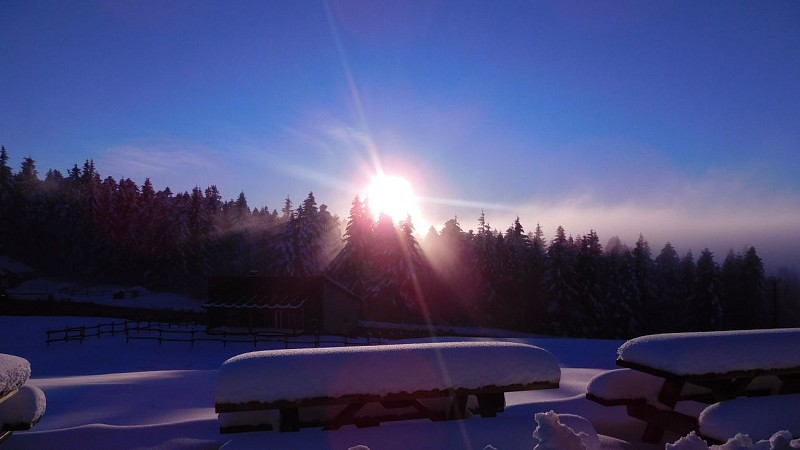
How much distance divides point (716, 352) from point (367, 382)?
5032 millimetres

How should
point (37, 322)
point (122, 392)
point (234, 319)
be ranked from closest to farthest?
point (122, 392)
point (234, 319)
point (37, 322)

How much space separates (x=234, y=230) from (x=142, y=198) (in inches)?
738

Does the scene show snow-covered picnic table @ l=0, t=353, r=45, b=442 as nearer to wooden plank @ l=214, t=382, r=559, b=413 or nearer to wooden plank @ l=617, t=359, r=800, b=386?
wooden plank @ l=214, t=382, r=559, b=413

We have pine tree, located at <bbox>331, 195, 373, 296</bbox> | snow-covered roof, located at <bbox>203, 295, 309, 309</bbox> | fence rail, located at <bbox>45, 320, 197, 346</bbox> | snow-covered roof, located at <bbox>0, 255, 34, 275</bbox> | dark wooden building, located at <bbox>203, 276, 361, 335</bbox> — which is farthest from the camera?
snow-covered roof, located at <bbox>0, 255, 34, 275</bbox>

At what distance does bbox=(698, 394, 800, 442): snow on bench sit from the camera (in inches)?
246

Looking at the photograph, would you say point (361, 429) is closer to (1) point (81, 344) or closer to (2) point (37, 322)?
(1) point (81, 344)

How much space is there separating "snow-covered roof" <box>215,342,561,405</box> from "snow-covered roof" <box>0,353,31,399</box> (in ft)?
6.68

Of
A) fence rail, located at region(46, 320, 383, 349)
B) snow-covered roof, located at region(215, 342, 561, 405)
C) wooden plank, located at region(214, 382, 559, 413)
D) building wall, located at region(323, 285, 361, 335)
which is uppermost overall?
snow-covered roof, located at region(215, 342, 561, 405)

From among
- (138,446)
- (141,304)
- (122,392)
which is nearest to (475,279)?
(141,304)

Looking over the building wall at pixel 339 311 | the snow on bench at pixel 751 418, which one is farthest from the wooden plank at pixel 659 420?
→ the building wall at pixel 339 311

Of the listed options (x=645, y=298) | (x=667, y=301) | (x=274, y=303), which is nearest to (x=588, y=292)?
(x=645, y=298)

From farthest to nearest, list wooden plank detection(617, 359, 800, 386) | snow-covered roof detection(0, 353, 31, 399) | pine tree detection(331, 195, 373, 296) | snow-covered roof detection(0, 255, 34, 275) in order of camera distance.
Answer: snow-covered roof detection(0, 255, 34, 275), pine tree detection(331, 195, 373, 296), wooden plank detection(617, 359, 800, 386), snow-covered roof detection(0, 353, 31, 399)

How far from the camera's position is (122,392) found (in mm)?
12977

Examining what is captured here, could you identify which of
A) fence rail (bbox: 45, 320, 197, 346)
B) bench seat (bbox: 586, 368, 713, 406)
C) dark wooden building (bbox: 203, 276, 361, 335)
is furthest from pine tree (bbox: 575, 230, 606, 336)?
bench seat (bbox: 586, 368, 713, 406)
